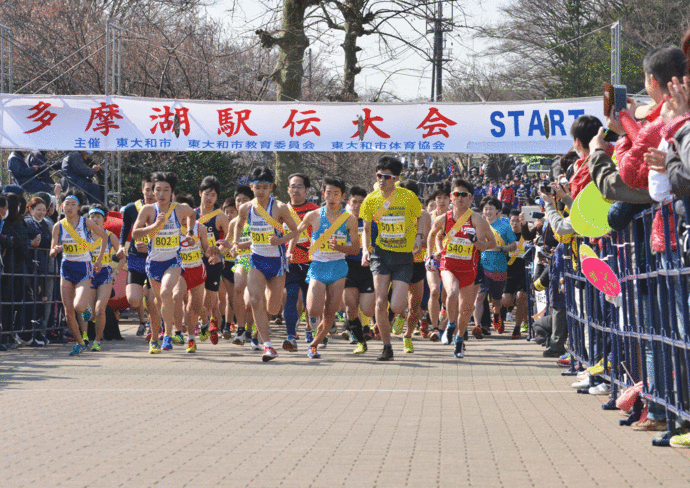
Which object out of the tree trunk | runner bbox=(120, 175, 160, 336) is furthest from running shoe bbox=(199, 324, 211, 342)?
the tree trunk

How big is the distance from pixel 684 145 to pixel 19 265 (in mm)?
10529

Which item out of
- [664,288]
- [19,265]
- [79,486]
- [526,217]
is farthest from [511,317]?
[79,486]

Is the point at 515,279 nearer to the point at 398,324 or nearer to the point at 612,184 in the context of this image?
the point at 398,324

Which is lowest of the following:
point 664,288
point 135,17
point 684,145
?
point 664,288

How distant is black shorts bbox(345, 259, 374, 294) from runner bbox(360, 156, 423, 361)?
1011 millimetres

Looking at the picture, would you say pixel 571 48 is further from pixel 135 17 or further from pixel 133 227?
pixel 133 227

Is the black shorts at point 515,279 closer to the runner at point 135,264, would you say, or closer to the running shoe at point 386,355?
the running shoe at point 386,355

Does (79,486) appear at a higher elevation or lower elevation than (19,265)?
→ lower

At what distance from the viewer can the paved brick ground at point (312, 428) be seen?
213 inches

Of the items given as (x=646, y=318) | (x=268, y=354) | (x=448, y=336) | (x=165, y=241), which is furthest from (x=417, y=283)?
(x=646, y=318)

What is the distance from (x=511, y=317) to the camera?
20.6m

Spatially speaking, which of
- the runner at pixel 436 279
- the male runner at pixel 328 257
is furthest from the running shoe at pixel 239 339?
the runner at pixel 436 279

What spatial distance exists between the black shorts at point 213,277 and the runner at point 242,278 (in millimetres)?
365

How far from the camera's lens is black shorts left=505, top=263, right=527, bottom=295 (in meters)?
16.6
